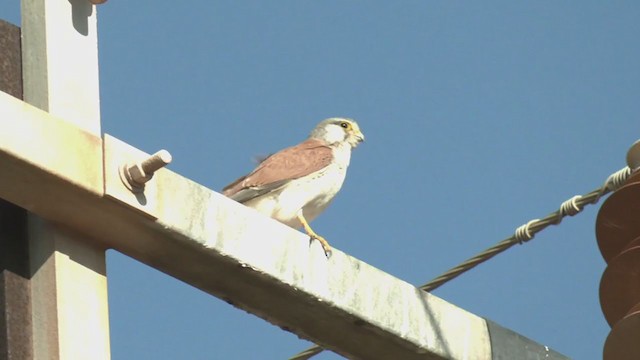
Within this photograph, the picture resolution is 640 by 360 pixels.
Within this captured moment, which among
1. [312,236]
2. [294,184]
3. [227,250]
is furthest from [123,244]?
[294,184]

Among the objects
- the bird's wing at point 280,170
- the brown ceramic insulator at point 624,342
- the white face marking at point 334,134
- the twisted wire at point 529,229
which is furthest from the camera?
the white face marking at point 334,134

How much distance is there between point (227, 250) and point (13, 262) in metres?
0.74

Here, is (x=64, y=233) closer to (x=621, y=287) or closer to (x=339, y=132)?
(x=621, y=287)

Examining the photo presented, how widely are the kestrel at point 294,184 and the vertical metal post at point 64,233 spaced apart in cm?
248

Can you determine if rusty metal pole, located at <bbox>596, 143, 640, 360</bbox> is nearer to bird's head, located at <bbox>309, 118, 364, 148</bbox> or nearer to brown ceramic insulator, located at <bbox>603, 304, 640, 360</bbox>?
brown ceramic insulator, located at <bbox>603, 304, 640, 360</bbox>

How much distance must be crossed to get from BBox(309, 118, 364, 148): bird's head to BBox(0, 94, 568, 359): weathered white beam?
3081mm

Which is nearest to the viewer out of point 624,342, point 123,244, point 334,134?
point 624,342

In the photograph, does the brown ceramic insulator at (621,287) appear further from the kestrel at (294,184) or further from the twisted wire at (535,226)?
the kestrel at (294,184)

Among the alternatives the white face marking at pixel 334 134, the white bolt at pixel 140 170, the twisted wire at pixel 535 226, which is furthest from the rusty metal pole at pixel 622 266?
the white face marking at pixel 334 134

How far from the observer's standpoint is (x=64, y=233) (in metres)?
4.79

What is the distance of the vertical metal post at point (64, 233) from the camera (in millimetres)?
4543

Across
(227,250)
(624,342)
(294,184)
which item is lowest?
(624,342)

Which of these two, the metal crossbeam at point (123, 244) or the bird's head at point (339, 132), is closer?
the metal crossbeam at point (123, 244)

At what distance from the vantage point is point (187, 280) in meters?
5.21
